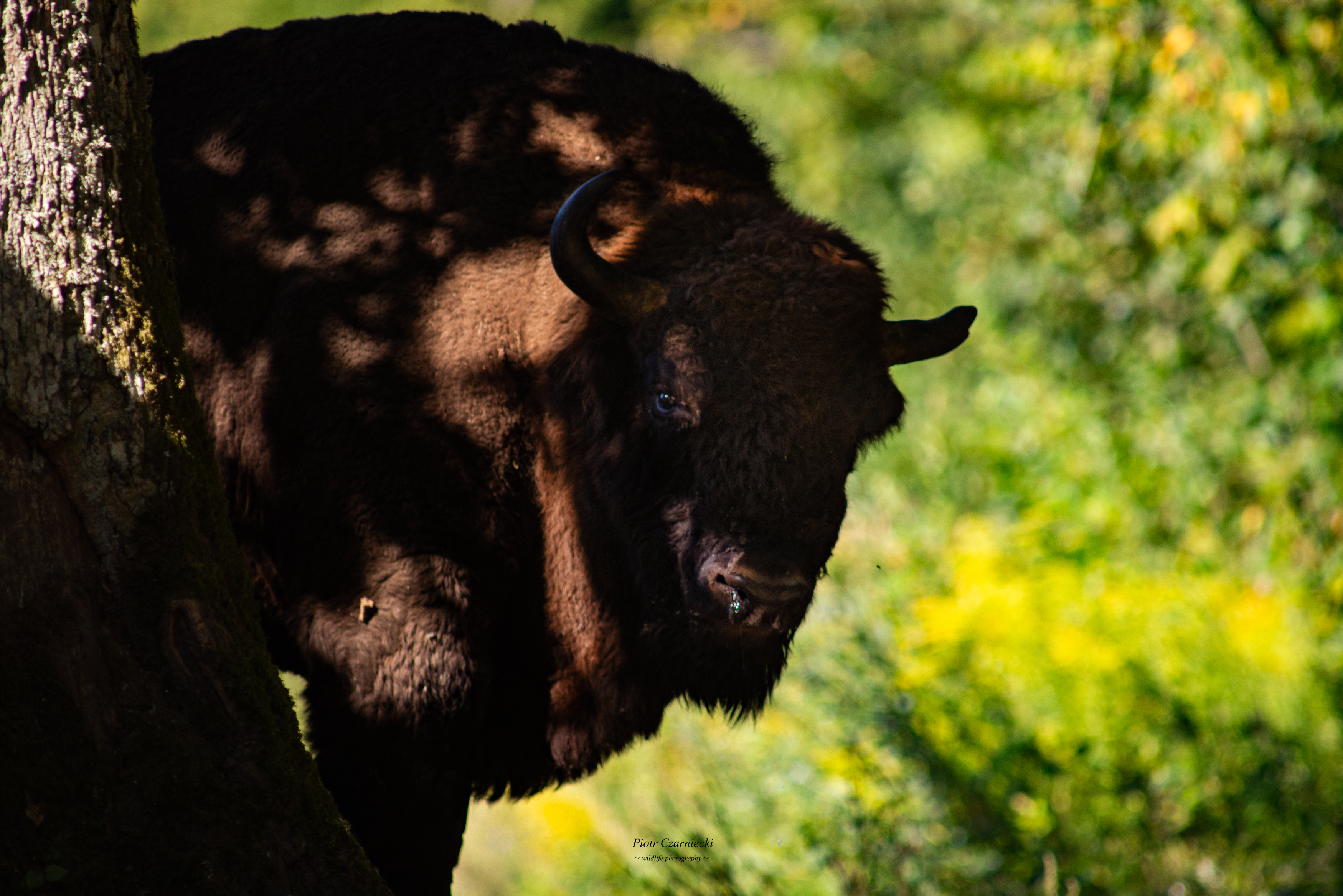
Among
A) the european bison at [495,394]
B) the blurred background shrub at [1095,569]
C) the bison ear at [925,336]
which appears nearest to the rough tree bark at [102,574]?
the european bison at [495,394]

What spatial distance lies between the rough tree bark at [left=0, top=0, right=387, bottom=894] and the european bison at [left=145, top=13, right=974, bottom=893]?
814 mm

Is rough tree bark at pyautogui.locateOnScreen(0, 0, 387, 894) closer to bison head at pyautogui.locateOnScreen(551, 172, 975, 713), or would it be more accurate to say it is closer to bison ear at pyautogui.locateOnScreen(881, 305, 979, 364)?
bison head at pyautogui.locateOnScreen(551, 172, 975, 713)

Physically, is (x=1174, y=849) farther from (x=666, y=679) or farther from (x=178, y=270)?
(x=178, y=270)

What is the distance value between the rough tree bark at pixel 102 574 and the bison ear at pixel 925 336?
185 cm

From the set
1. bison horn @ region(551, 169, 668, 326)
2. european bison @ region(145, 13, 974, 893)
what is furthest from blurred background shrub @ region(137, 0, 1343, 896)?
bison horn @ region(551, 169, 668, 326)

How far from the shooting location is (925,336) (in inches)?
125

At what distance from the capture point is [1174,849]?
5035 millimetres

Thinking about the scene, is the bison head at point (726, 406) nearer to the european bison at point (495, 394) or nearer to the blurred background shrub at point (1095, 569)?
the european bison at point (495, 394)

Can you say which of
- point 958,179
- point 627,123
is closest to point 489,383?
point 627,123

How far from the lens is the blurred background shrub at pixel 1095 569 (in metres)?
4.89

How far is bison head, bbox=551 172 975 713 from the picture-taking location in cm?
274

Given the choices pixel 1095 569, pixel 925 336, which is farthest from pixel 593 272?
pixel 1095 569

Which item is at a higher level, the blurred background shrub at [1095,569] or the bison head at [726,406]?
the bison head at [726,406]

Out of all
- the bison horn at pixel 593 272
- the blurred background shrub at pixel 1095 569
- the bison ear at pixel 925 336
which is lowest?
the blurred background shrub at pixel 1095 569
